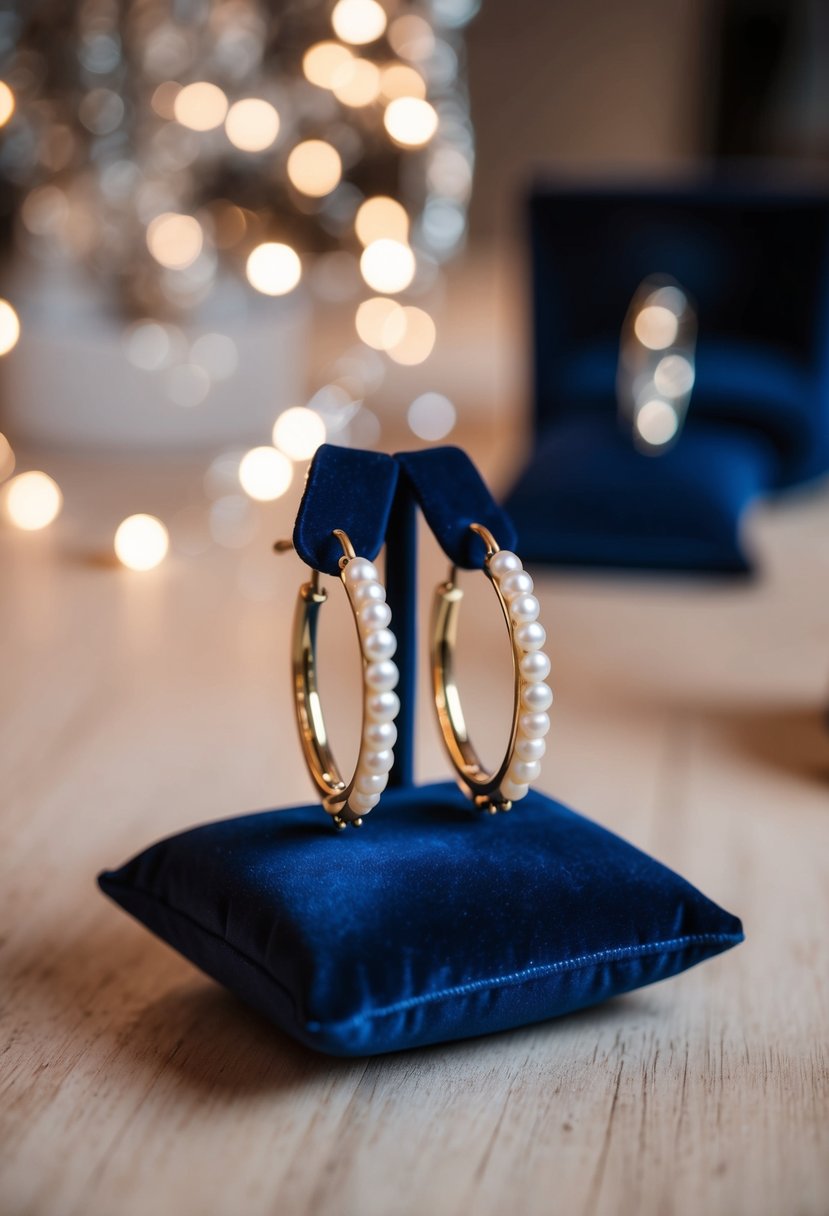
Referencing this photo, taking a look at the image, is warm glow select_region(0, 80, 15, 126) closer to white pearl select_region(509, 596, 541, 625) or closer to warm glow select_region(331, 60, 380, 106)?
warm glow select_region(331, 60, 380, 106)

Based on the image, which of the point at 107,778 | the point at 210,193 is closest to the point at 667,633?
the point at 107,778

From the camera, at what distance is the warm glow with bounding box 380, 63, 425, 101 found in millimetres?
3053

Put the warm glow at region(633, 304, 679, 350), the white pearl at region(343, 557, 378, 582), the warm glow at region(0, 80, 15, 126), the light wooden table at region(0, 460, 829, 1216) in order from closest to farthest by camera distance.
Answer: the light wooden table at region(0, 460, 829, 1216) → the white pearl at region(343, 557, 378, 582) → the warm glow at region(0, 80, 15, 126) → the warm glow at region(633, 304, 679, 350)

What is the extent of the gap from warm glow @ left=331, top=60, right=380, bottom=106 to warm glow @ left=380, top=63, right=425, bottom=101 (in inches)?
1.0

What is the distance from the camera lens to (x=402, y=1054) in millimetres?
1137

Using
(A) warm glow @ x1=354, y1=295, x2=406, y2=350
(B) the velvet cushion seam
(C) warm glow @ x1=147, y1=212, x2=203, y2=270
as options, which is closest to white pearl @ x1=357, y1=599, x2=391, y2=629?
(B) the velvet cushion seam

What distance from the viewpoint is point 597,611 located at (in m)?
2.42

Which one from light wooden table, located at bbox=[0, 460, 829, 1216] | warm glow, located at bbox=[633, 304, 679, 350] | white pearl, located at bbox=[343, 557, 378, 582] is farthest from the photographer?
warm glow, located at bbox=[633, 304, 679, 350]

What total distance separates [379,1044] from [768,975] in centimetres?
44

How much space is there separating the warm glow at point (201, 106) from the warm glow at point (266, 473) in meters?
0.78

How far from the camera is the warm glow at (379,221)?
11.2ft

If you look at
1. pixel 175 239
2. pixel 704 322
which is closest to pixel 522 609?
pixel 704 322

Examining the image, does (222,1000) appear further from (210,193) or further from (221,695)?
(210,193)

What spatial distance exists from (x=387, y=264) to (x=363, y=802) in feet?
7.07
